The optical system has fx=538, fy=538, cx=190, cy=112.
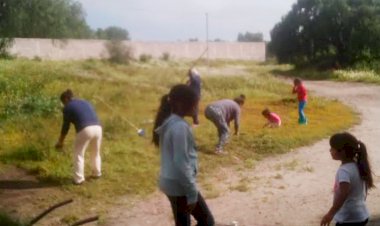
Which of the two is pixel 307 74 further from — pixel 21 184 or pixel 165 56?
pixel 21 184

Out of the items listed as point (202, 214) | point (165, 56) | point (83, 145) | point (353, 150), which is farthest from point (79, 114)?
point (165, 56)

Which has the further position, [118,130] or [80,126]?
[118,130]

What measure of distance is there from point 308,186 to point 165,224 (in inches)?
110

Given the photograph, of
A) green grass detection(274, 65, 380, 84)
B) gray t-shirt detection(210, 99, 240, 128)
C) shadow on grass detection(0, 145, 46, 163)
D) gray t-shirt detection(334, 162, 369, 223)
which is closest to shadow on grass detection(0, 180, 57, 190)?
shadow on grass detection(0, 145, 46, 163)

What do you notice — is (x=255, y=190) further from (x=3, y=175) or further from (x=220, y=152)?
(x=3, y=175)

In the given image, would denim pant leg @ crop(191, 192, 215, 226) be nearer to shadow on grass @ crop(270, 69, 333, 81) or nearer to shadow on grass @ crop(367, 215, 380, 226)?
shadow on grass @ crop(367, 215, 380, 226)

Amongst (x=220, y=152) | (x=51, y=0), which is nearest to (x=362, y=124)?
(x=220, y=152)

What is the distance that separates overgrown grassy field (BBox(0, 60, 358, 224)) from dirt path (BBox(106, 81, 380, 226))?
Result: 529 millimetres

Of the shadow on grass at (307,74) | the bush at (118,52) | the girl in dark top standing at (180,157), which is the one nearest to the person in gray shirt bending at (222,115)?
the girl in dark top standing at (180,157)

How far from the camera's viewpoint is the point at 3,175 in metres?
9.01

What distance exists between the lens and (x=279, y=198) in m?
7.85

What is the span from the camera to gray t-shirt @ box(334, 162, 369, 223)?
3.89 meters

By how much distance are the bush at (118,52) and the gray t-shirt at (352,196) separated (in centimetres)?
3511

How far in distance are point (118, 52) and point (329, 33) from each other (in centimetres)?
1528
